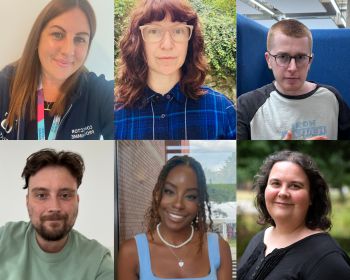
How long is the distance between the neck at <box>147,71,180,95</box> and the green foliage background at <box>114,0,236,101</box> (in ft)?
0.64

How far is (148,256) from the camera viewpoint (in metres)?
2.91

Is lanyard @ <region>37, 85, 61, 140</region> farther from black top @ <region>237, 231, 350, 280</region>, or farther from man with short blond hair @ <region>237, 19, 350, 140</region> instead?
black top @ <region>237, 231, 350, 280</region>

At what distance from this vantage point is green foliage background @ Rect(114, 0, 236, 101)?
9.40 ft

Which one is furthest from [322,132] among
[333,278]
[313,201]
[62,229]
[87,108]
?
[62,229]

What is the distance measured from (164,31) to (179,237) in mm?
1034

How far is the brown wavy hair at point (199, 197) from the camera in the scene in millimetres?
2908

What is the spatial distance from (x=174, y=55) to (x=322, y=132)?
82 centimetres

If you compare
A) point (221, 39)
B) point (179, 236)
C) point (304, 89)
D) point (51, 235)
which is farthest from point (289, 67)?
point (51, 235)

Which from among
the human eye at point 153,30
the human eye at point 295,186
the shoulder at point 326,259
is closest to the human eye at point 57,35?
the human eye at point 153,30

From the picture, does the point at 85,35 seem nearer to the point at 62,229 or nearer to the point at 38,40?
the point at 38,40

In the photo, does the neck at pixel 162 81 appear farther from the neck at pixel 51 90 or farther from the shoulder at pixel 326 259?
the shoulder at pixel 326 259

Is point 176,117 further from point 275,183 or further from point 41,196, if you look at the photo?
point 41,196

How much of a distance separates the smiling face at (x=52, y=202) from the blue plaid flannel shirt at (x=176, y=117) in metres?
0.37

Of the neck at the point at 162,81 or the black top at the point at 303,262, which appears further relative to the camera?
the neck at the point at 162,81
